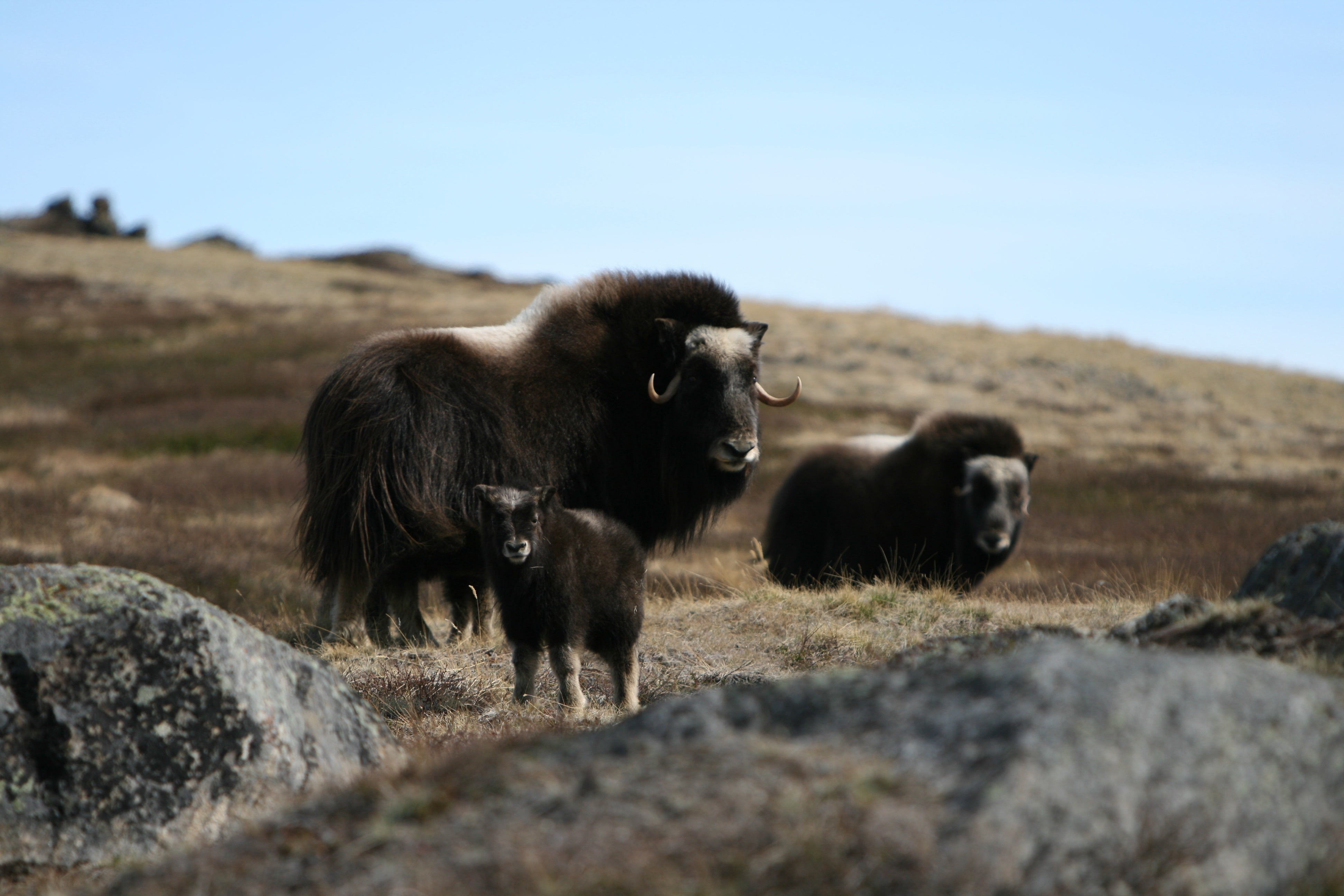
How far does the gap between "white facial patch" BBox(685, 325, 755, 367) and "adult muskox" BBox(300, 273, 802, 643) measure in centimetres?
1

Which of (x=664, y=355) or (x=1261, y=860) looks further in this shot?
(x=664, y=355)

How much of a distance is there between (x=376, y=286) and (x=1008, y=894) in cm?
5062

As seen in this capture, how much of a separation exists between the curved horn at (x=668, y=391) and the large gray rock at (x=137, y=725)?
3.20 m

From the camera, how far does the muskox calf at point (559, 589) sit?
209 inches

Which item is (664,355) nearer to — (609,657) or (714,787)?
(609,657)

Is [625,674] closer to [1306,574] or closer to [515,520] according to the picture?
[515,520]

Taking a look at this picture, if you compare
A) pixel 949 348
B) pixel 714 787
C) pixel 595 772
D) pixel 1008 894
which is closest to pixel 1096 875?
pixel 1008 894

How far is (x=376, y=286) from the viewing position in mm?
50125

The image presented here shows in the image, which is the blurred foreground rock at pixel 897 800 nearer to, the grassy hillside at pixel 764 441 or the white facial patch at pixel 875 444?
the grassy hillside at pixel 764 441

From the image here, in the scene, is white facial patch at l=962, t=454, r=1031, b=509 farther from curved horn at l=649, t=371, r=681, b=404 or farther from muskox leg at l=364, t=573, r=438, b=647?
muskox leg at l=364, t=573, r=438, b=647

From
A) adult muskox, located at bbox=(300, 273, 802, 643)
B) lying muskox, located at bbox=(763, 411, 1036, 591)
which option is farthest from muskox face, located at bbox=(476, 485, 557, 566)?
lying muskox, located at bbox=(763, 411, 1036, 591)

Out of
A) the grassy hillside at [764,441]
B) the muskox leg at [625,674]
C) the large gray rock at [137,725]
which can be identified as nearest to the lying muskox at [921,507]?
the grassy hillside at [764,441]

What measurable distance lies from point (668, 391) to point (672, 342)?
0.98 ft

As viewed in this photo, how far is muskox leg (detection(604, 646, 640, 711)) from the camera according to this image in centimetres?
556
